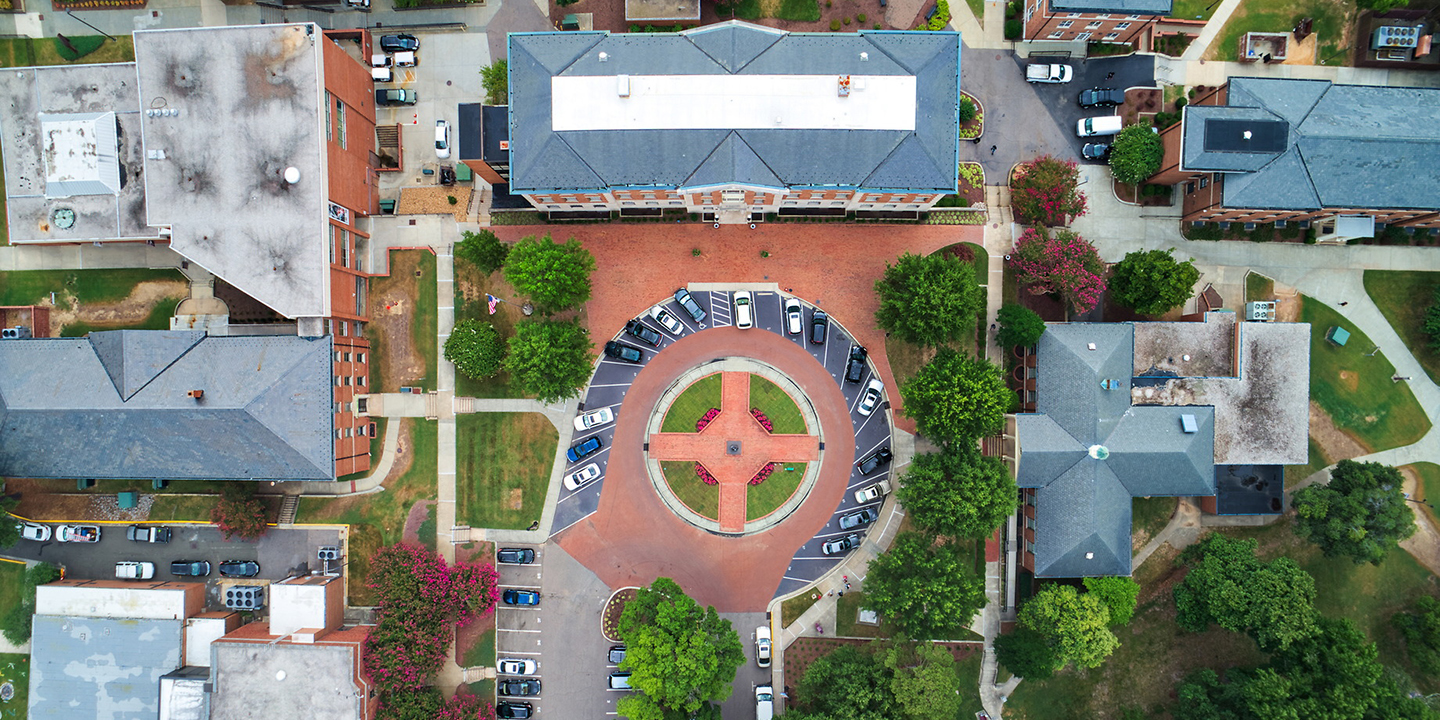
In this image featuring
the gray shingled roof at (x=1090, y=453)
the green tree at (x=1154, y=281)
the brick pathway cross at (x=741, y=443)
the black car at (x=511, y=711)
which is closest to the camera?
the green tree at (x=1154, y=281)

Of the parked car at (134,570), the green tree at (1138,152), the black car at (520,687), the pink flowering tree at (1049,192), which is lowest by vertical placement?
the black car at (520,687)

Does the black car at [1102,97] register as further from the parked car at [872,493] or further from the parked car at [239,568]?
the parked car at [239,568]

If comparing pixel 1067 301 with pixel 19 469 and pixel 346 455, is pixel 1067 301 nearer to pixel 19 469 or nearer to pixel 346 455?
pixel 346 455

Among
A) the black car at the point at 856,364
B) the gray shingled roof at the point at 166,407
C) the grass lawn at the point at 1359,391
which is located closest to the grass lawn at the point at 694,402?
the black car at the point at 856,364

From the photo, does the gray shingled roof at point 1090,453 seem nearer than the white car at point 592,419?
Yes

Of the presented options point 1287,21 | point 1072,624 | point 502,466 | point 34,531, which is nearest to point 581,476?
point 502,466

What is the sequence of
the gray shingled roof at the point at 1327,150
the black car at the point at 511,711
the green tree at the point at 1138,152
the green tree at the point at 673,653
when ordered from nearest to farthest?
1. the green tree at the point at 673,653
2. the gray shingled roof at the point at 1327,150
3. the green tree at the point at 1138,152
4. the black car at the point at 511,711

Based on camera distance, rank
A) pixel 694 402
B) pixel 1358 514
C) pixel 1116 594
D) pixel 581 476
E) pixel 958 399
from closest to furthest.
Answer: pixel 958 399 → pixel 1358 514 → pixel 1116 594 → pixel 581 476 → pixel 694 402

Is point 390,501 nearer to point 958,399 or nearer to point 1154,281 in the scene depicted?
point 958,399
